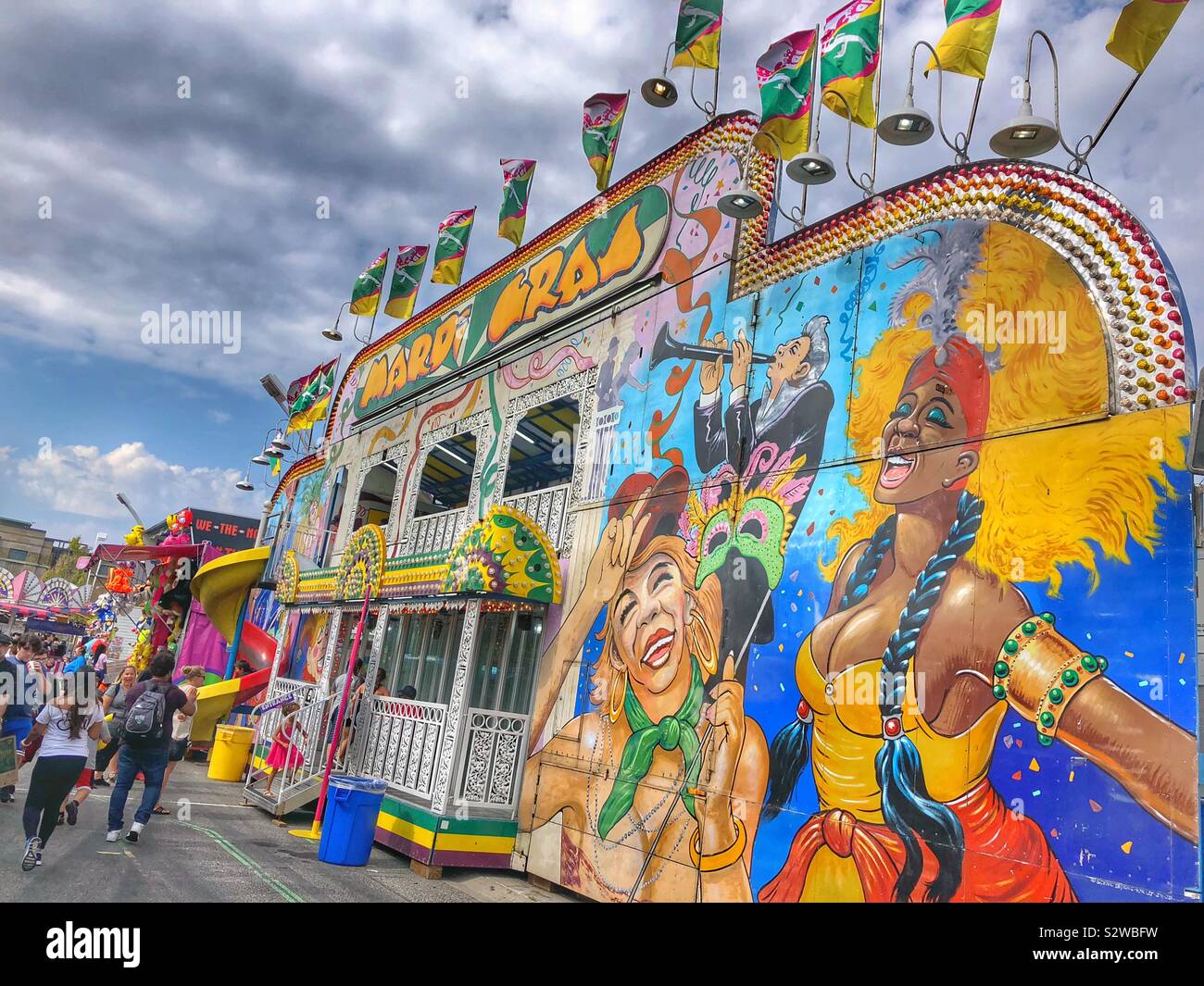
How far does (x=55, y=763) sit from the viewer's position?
6.84 metres

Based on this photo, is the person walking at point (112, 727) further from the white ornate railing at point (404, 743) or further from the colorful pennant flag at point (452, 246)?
the colorful pennant flag at point (452, 246)

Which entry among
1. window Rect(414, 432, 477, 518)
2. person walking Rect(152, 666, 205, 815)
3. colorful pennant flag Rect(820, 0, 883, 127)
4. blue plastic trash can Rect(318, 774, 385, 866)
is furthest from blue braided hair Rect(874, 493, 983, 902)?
window Rect(414, 432, 477, 518)

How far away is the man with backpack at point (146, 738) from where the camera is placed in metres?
8.42

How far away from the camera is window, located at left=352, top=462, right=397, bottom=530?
1738 centimetres

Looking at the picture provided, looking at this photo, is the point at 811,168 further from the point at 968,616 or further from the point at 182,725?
the point at 182,725

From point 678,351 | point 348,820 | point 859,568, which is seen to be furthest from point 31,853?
point 678,351

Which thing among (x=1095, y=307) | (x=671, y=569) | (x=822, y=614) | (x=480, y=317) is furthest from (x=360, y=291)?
(x=1095, y=307)

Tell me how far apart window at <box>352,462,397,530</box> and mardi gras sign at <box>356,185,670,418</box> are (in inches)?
53.8

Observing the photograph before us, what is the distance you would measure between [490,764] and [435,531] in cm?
500

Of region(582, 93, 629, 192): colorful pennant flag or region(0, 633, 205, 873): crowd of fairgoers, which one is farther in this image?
region(582, 93, 629, 192): colorful pennant flag

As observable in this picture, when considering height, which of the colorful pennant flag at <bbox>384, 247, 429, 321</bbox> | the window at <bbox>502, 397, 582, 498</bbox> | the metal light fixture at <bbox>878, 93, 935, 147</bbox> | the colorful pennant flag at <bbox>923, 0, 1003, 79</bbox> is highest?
the colorful pennant flag at <bbox>384, 247, 429, 321</bbox>

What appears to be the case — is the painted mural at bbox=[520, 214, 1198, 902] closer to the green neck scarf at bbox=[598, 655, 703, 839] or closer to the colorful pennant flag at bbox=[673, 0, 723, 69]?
the green neck scarf at bbox=[598, 655, 703, 839]
